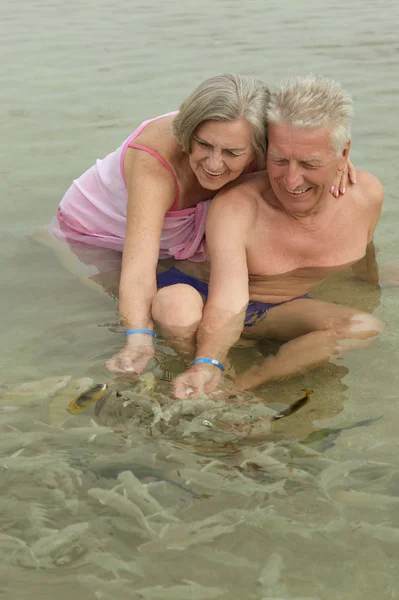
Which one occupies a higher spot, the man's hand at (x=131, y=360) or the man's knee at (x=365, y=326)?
the man's knee at (x=365, y=326)

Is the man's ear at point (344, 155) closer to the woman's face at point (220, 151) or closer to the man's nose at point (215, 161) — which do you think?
the woman's face at point (220, 151)

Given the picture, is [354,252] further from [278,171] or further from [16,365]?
[16,365]

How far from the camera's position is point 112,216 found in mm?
4562

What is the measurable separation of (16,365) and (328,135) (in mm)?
1862

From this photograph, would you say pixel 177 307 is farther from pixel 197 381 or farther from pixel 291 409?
pixel 291 409

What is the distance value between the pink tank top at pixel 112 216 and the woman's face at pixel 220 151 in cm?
25

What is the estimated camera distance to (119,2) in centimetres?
1218

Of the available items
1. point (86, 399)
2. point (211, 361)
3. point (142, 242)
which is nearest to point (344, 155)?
point (142, 242)

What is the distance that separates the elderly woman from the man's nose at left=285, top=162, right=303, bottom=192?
0.70ft

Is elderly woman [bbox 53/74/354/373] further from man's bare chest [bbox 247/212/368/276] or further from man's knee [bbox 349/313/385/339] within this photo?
man's knee [bbox 349/313/385/339]

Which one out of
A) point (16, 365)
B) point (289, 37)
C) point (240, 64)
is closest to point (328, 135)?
point (16, 365)

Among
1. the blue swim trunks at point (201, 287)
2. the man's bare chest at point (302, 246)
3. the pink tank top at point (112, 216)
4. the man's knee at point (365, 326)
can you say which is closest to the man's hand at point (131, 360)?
the blue swim trunks at point (201, 287)

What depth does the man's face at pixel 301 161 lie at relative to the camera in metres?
3.53

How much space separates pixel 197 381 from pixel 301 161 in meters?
1.13
